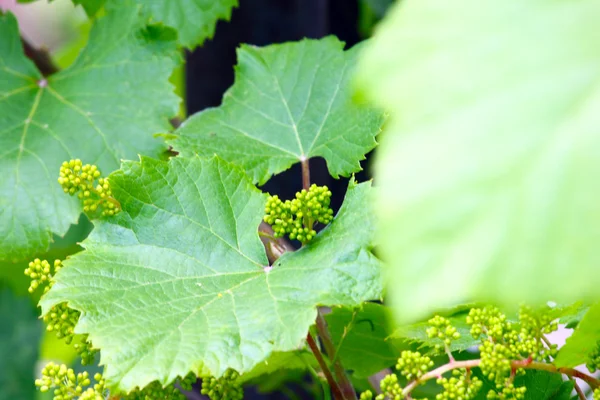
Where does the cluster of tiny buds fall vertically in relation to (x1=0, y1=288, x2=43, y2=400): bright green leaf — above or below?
above

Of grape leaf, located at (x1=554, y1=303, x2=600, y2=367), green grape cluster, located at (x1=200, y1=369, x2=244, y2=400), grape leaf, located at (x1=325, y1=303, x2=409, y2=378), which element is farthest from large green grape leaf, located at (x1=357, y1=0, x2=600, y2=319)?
grape leaf, located at (x1=325, y1=303, x2=409, y2=378)

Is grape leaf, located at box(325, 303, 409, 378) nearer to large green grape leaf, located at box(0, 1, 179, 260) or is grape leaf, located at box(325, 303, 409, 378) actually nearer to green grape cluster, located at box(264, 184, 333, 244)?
green grape cluster, located at box(264, 184, 333, 244)

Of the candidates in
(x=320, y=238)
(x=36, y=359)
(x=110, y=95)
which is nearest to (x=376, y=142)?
(x=320, y=238)

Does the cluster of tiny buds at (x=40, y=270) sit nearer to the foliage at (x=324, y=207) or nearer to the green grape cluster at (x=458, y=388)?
the foliage at (x=324, y=207)

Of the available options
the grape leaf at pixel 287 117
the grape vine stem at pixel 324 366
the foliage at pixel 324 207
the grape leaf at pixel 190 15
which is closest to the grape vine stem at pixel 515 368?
the foliage at pixel 324 207

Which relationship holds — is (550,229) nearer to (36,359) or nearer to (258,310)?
(258,310)

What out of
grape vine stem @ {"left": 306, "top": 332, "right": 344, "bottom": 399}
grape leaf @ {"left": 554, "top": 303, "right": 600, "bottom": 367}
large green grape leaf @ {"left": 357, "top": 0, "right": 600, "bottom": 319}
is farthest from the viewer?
grape vine stem @ {"left": 306, "top": 332, "right": 344, "bottom": 399}
